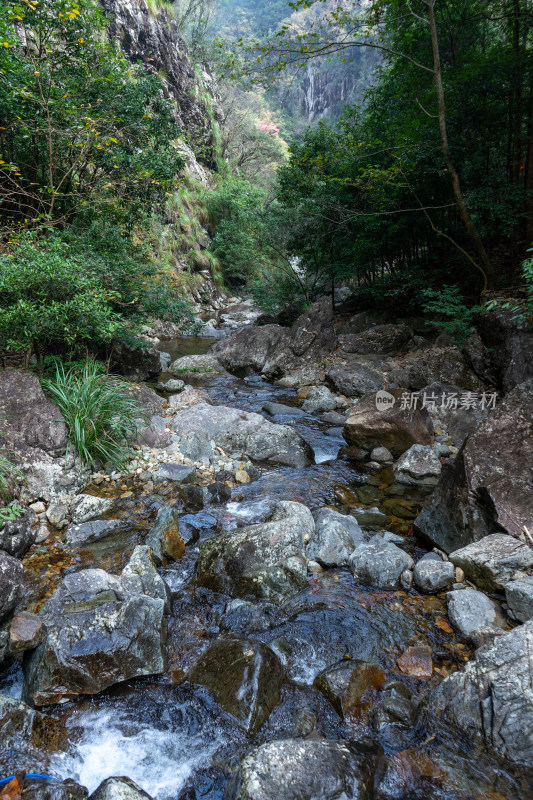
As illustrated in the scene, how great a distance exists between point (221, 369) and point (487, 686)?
431 inches

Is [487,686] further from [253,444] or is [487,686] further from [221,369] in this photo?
[221,369]

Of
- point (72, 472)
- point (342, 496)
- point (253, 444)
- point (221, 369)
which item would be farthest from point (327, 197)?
point (72, 472)

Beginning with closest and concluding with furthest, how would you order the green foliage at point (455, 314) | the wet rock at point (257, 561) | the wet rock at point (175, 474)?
1. the wet rock at point (257, 561)
2. the wet rock at point (175, 474)
3. the green foliage at point (455, 314)

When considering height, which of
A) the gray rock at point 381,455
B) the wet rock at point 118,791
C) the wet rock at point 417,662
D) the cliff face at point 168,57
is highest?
the cliff face at point 168,57

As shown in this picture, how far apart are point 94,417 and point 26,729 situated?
157 inches

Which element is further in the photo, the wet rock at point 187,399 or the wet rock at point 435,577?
the wet rock at point 187,399

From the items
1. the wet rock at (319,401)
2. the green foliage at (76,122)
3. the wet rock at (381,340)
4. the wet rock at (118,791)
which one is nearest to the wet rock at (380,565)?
the wet rock at (118,791)

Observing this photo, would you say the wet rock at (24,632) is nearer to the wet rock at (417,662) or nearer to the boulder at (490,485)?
the wet rock at (417,662)

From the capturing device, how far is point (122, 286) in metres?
8.34

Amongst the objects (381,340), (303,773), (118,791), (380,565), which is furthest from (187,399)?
(303,773)

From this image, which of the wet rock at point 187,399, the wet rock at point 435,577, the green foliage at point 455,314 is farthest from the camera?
the green foliage at point 455,314

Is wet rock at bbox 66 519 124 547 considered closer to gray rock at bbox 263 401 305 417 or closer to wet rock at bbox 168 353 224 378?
gray rock at bbox 263 401 305 417

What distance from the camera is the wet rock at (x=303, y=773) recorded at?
2.17 meters

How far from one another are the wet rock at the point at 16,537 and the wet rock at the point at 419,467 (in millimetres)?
4993
